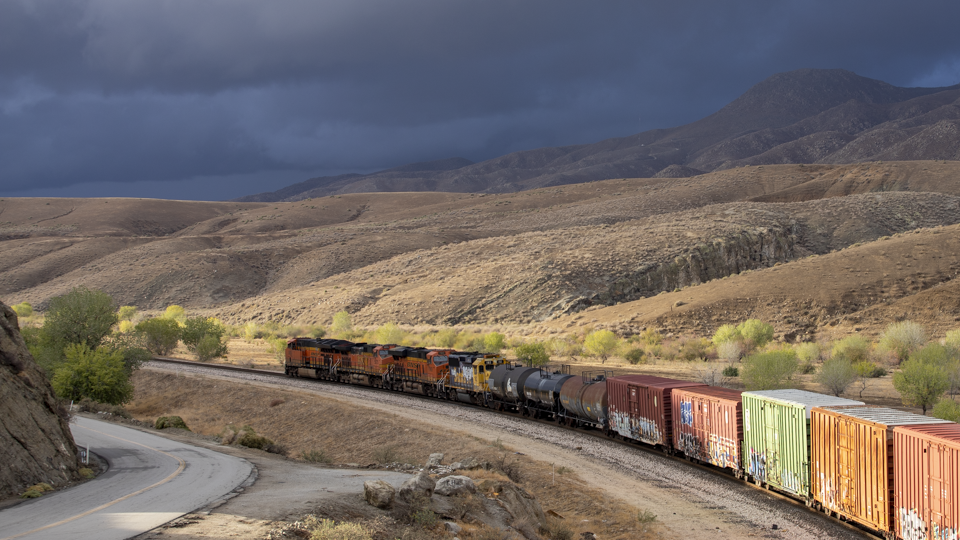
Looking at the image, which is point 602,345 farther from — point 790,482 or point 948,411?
point 790,482

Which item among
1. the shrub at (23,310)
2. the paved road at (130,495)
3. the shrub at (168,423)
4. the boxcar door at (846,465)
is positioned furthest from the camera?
the shrub at (23,310)

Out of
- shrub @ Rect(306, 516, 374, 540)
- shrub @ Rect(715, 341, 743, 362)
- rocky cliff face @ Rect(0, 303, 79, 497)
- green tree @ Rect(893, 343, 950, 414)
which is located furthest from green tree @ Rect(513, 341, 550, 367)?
shrub @ Rect(306, 516, 374, 540)

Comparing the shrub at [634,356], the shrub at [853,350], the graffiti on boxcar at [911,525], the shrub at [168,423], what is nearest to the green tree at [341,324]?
the shrub at [634,356]

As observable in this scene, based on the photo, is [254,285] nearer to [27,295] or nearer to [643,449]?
[27,295]

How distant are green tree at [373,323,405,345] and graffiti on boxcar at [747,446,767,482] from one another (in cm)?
4348

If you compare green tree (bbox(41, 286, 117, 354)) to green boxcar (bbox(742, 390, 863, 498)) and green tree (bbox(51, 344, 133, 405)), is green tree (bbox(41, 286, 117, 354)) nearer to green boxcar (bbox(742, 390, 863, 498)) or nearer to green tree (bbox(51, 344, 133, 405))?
green tree (bbox(51, 344, 133, 405))

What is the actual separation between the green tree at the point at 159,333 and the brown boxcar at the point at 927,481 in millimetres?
60838

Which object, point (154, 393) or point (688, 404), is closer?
point (688, 404)

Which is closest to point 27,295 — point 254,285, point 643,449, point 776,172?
point 254,285

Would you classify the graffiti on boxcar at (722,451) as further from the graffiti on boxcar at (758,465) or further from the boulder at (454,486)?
the boulder at (454,486)

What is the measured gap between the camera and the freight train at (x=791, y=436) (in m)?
13.3

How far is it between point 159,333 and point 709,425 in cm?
5536

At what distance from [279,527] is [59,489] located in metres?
9.01

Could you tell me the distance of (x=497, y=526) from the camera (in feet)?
49.6
